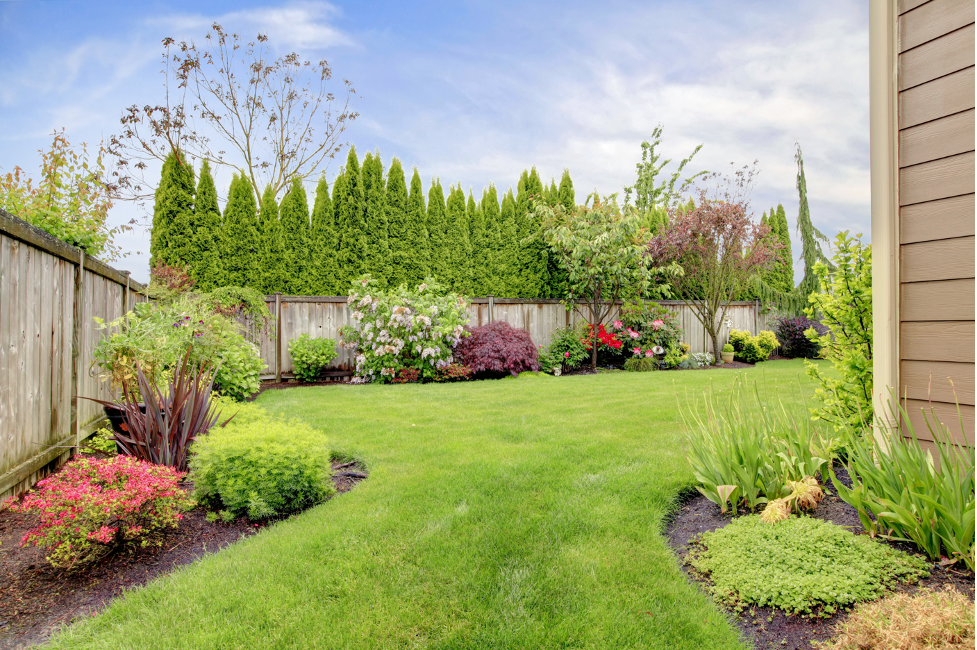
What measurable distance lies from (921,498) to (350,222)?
30.8ft

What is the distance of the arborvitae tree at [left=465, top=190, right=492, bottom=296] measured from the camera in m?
10.7

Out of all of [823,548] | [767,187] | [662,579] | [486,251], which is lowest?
[662,579]

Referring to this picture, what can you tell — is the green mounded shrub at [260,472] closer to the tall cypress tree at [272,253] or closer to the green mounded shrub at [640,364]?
the tall cypress tree at [272,253]

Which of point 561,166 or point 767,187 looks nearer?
point 561,166

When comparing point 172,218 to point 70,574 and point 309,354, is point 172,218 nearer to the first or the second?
point 309,354

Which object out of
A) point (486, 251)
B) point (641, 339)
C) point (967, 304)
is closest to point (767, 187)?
point (641, 339)

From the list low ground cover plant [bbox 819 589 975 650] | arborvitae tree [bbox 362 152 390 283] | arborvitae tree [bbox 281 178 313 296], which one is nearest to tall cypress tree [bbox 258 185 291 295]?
arborvitae tree [bbox 281 178 313 296]

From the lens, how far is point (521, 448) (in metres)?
3.89

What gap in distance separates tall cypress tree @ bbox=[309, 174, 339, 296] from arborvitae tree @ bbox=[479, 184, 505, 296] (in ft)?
10.8

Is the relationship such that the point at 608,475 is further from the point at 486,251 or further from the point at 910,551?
the point at 486,251

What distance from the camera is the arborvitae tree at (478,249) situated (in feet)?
35.2

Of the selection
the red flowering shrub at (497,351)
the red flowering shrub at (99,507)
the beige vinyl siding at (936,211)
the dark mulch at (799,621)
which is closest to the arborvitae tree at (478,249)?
the red flowering shrub at (497,351)

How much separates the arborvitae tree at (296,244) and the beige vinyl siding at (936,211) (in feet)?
29.4

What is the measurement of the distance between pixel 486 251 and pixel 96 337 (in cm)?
732
